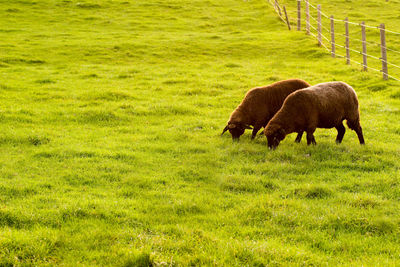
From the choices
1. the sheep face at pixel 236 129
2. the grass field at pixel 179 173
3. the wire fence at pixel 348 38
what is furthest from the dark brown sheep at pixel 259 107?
the wire fence at pixel 348 38

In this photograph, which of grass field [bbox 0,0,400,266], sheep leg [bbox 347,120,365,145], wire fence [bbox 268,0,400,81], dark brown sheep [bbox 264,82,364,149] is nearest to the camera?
grass field [bbox 0,0,400,266]

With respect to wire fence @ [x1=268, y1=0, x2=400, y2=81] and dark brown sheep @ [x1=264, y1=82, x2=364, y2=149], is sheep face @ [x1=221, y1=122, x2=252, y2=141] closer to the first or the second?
dark brown sheep @ [x1=264, y1=82, x2=364, y2=149]

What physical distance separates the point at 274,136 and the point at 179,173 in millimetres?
2577

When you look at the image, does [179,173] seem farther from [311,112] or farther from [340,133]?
[340,133]

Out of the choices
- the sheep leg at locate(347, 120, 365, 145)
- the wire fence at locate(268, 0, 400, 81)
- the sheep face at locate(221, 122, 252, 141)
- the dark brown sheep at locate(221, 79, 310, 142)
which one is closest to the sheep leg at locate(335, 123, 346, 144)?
the sheep leg at locate(347, 120, 365, 145)

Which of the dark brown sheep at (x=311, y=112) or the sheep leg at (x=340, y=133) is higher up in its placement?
the dark brown sheep at (x=311, y=112)

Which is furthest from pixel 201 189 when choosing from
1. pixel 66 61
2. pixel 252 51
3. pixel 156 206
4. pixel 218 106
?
pixel 252 51

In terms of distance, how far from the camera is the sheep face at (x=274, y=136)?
1025cm

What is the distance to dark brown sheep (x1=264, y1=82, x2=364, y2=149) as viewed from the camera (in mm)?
10172

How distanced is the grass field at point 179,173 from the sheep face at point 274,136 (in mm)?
246

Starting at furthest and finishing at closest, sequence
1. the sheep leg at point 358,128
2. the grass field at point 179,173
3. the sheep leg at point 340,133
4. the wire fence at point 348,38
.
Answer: the wire fence at point 348,38 → the sheep leg at point 340,133 → the sheep leg at point 358,128 → the grass field at point 179,173

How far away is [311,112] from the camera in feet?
33.2

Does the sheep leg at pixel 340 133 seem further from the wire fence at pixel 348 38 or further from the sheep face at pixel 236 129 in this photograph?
the wire fence at pixel 348 38

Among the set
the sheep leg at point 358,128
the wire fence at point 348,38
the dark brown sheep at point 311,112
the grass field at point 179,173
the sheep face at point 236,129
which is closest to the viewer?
the grass field at point 179,173
